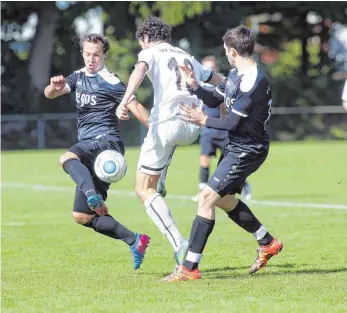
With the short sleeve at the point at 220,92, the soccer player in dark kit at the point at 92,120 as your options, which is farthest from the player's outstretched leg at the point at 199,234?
the soccer player in dark kit at the point at 92,120

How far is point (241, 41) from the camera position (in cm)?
845

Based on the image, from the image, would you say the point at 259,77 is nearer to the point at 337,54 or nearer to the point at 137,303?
the point at 137,303

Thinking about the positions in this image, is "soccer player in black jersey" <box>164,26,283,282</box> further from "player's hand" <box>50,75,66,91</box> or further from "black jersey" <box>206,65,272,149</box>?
"player's hand" <box>50,75,66,91</box>

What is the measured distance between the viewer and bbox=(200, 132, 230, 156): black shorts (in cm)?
1652

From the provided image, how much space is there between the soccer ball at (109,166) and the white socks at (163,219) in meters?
0.44

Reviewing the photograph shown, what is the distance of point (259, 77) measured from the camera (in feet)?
27.4

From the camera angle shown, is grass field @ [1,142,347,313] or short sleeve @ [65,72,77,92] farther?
short sleeve @ [65,72,77,92]

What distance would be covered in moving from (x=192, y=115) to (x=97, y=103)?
5.43 ft

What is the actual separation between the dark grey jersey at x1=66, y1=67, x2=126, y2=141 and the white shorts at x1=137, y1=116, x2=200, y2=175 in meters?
0.75

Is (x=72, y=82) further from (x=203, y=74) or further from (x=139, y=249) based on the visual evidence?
(x=139, y=249)

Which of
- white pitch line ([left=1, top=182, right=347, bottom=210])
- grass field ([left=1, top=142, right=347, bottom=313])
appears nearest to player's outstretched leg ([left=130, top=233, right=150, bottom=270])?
grass field ([left=1, top=142, right=347, bottom=313])

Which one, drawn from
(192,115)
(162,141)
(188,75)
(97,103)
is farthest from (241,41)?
(97,103)

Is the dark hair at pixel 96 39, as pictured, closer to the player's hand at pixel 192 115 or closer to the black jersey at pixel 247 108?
the black jersey at pixel 247 108

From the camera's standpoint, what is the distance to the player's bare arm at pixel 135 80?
8.51 m
